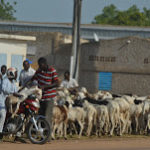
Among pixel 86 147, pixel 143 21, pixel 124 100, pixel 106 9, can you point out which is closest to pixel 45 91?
pixel 86 147

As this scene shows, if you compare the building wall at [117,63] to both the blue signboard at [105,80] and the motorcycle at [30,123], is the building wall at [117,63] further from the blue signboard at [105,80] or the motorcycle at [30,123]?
the motorcycle at [30,123]

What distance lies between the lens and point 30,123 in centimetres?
978

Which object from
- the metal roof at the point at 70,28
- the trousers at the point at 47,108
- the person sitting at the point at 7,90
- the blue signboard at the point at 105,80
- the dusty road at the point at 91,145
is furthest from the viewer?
the metal roof at the point at 70,28

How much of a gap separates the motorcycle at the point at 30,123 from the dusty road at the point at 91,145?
8.3 inches

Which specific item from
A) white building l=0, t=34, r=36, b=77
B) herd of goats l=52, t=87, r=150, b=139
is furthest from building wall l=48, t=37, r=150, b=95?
herd of goats l=52, t=87, r=150, b=139

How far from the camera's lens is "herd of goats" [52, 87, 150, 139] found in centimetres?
1153

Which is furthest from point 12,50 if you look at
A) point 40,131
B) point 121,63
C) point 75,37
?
point 40,131

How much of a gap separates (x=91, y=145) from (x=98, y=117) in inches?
88.8

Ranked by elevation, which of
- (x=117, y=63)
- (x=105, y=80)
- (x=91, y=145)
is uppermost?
(x=117, y=63)

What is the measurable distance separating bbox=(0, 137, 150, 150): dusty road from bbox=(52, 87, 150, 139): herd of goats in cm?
66

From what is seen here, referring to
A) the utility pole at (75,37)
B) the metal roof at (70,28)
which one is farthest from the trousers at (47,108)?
the metal roof at (70,28)

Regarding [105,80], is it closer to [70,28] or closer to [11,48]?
[11,48]

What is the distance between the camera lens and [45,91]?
1013 cm

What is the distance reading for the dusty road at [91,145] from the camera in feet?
31.3
